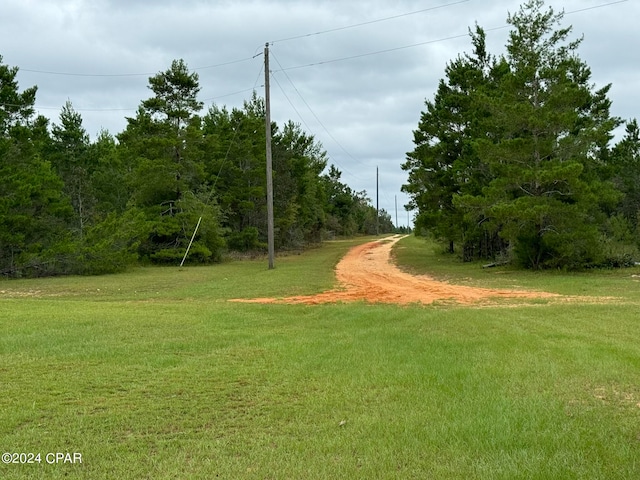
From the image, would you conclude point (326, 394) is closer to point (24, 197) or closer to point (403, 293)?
point (403, 293)

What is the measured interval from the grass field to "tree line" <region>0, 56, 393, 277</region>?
1535 centimetres

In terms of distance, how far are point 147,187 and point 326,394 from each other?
2876 cm

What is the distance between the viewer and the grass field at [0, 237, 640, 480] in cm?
360

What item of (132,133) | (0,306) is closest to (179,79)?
(132,133)

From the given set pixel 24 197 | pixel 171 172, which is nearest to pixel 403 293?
pixel 24 197

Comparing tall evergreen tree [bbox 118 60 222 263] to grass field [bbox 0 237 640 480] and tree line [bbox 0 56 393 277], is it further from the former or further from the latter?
grass field [bbox 0 237 640 480]

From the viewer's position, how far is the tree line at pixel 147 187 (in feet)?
78.3

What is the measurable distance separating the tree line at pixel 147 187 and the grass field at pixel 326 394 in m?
15.4

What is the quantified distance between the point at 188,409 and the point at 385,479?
86.7 inches

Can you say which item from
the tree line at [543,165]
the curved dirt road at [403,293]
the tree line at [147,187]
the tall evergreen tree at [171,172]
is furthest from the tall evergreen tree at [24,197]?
the tree line at [543,165]

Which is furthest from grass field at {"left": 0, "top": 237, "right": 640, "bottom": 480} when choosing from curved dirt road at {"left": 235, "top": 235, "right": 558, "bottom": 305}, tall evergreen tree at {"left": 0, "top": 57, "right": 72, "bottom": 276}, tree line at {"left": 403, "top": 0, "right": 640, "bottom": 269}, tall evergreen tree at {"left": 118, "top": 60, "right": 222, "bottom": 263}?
tall evergreen tree at {"left": 118, "top": 60, "right": 222, "bottom": 263}

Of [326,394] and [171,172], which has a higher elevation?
[171,172]

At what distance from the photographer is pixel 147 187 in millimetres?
31531

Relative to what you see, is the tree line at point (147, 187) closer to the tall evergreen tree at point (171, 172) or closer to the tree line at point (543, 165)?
the tall evergreen tree at point (171, 172)
